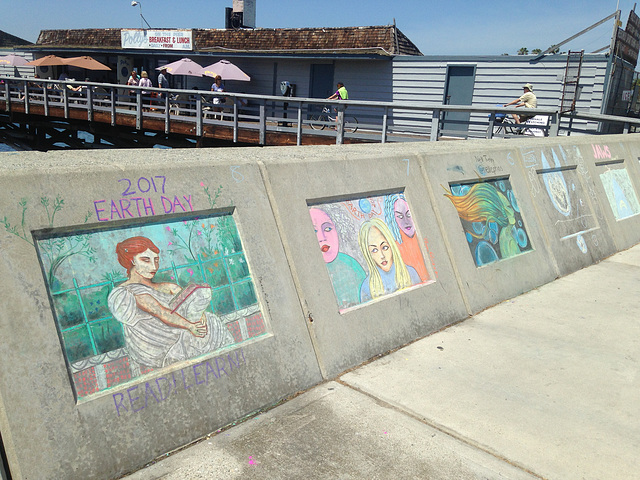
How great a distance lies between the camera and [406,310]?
169 inches

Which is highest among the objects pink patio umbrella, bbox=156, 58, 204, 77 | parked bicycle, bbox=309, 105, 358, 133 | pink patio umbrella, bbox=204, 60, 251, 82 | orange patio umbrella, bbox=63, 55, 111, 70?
orange patio umbrella, bbox=63, 55, 111, 70

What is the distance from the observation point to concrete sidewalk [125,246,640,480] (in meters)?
2.69

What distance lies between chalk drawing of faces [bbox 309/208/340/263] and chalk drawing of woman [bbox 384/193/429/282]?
0.66 m

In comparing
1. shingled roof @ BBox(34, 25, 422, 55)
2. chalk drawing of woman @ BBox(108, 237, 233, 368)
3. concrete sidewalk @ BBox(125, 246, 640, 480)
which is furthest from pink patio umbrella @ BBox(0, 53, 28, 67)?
concrete sidewalk @ BBox(125, 246, 640, 480)

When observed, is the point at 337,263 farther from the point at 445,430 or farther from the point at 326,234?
the point at 445,430

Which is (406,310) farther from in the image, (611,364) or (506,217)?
(506,217)

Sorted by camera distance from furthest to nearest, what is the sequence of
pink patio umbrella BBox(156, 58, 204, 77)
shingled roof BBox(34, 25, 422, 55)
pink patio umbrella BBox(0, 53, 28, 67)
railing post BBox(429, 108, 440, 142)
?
pink patio umbrella BBox(0, 53, 28, 67) < pink patio umbrella BBox(156, 58, 204, 77) < shingled roof BBox(34, 25, 422, 55) < railing post BBox(429, 108, 440, 142)

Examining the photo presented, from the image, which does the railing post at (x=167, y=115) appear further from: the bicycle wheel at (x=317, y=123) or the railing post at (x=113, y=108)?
the bicycle wheel at (x=317, y=123)

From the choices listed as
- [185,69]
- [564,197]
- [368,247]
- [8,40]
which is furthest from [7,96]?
[8,40]

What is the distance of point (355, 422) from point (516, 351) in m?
1.66

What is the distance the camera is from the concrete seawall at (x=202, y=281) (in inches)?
101

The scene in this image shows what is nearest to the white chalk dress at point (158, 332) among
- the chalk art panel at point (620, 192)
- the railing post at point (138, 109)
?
the chalk art panel at point (620, 192)

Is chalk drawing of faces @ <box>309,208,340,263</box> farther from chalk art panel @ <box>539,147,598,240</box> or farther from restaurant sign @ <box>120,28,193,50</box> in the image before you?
restaurant sign @ <box>120,28,193,50</box>

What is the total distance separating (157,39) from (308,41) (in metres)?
8.22
